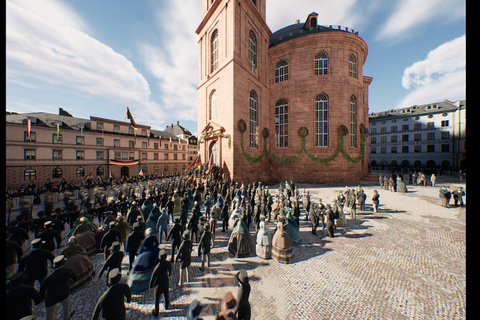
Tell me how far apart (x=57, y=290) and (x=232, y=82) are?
61.9 feet

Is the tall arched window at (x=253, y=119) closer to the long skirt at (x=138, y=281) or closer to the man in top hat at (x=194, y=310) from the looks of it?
the long skirt at (x=138, y=281)

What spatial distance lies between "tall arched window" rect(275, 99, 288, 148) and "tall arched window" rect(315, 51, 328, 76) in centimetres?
548

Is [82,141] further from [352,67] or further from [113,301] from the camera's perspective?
[352,67]

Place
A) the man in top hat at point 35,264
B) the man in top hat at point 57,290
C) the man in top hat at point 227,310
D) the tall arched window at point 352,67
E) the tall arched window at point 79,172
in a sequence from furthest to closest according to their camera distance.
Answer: the tall arched window at point 79,172, the tall arched window at point 352,67, the man in top hat at point 35,264, the man in top hat at point 57,290, the man in top hat at point 227,310

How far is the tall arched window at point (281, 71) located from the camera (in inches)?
956

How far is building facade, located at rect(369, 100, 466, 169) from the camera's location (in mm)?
36438

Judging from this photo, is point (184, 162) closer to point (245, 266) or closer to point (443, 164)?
point (245, 266)

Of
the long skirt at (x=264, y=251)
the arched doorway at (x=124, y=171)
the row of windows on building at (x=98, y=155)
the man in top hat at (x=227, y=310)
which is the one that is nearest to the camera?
the man in top hat at (x=227, y=310)

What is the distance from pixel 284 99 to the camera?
959 inches

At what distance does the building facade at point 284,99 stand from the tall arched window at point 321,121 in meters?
0.12

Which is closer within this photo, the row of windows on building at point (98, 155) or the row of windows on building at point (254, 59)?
the row of windows on building at point (98, 155)

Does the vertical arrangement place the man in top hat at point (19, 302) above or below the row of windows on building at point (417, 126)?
below

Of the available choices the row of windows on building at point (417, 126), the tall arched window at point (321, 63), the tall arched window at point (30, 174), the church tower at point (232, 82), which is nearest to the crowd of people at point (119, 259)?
the church tower at point (232, 82)
